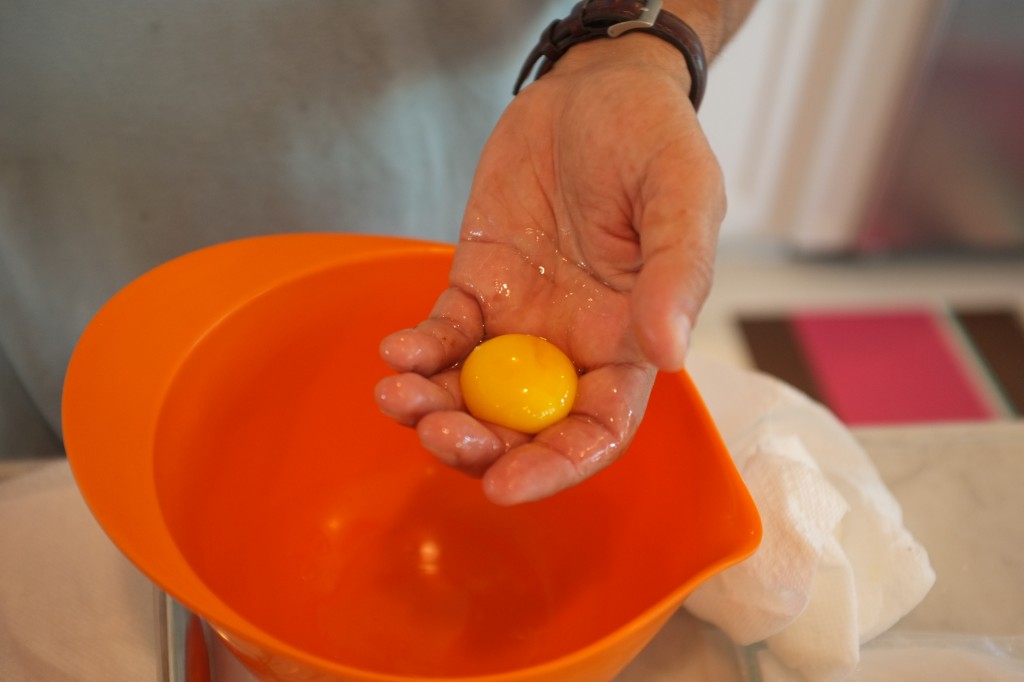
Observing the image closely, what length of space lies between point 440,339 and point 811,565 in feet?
1.23

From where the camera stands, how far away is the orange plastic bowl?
0.60 meters

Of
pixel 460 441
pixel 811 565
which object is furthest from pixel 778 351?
pixel 460 441

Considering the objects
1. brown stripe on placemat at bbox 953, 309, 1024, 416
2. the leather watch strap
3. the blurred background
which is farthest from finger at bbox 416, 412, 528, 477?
brown stripe on placemat at bbox 953, 309, 1024, 416

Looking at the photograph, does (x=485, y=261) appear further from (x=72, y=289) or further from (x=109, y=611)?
(x=72, y=289)

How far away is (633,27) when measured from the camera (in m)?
0.86

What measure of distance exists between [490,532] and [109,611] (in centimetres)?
37

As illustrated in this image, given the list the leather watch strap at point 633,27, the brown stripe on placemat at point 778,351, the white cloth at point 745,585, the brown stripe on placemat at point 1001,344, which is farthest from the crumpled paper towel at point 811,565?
the brown stripe on placemat at point 1001,344

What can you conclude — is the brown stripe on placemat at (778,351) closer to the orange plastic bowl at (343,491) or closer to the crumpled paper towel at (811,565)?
the crumpled paper towel at (811,565)

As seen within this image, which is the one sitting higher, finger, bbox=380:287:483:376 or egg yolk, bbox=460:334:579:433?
finger, bbox=380:287:483:376

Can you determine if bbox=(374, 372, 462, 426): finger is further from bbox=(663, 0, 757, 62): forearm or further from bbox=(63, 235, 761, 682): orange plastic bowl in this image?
bbox=(663, 0, 757, 62): forearm

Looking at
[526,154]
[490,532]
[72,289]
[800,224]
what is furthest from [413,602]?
[800,224]

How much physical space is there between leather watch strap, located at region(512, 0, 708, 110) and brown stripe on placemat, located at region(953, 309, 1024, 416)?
1484mm

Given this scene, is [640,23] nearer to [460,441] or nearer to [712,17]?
[712,17]

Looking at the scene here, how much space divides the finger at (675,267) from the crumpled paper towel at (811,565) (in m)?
0.21
